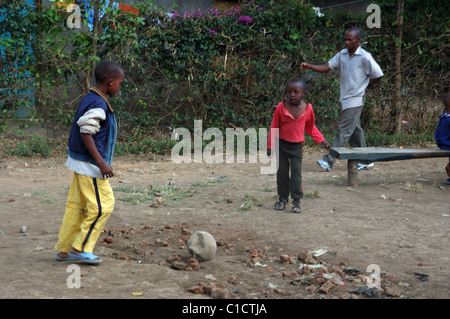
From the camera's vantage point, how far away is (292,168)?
17.9 feet

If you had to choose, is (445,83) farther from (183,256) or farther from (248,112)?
(183,256)

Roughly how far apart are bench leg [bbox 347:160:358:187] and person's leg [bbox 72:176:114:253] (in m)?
3.68

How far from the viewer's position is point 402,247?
14.1 feet

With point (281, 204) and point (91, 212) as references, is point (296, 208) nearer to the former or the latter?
point (281, 204)

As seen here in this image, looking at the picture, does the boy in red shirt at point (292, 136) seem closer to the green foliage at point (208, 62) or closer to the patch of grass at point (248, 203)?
the patch of grass at point (248, 203)

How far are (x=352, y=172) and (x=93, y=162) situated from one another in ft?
12.5

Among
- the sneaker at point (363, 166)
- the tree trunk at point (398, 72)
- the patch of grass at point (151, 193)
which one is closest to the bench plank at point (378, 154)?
the sneaker at point (363, 166)

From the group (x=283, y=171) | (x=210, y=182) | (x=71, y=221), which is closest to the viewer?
(x=71, y=221)

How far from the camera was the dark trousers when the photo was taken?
544 cm

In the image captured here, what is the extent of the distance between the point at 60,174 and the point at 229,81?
3819 millimetres

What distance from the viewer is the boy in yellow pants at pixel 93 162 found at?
12.1ft

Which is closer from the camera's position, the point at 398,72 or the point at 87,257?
the point at 87,257

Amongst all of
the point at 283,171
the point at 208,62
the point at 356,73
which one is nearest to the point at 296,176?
the point at 283,171
